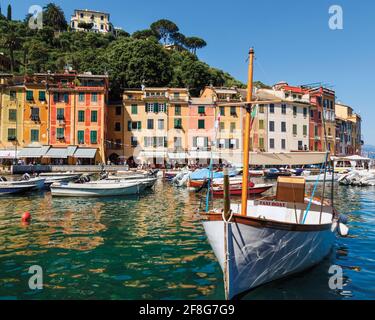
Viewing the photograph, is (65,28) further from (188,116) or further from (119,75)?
(188,116)

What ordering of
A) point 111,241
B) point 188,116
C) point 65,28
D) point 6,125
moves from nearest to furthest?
point 111,241 < point 6,125 < point 188,116 < point 65,28

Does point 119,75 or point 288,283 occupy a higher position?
point 119,75

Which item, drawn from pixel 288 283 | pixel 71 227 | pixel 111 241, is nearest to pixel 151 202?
pixel 71 227

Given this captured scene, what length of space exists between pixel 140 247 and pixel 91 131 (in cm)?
4309

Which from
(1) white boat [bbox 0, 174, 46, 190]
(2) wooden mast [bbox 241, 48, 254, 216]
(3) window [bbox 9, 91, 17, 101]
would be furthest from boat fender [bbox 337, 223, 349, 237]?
(3) window [bbox 9, 91, 17, 101]

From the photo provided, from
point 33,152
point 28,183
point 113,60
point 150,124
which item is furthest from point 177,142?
point 28,183

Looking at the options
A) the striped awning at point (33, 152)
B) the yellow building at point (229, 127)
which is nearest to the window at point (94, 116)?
the striped awning at point (33, 152)

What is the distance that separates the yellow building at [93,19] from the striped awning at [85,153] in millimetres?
88340

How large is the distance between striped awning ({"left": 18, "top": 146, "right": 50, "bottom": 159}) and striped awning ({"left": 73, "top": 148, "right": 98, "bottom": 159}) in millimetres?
4724

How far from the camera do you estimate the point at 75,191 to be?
25.2 metres

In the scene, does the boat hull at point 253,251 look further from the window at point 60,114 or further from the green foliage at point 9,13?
the green foliage at point 9,13

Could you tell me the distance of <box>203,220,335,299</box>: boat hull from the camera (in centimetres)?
712

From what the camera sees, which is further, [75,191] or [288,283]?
[75,191]

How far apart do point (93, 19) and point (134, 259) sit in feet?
441
